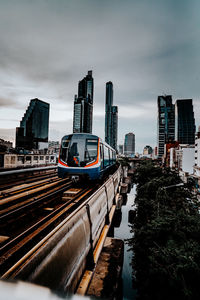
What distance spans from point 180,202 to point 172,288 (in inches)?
282

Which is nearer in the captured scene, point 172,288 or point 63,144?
point 172,288

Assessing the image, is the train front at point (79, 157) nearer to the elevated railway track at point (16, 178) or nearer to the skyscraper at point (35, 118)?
the elevated railway track at point (16, 178)

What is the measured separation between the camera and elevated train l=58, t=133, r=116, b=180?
8.92 metres

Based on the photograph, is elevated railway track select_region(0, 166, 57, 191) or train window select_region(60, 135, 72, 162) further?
elevated railway track select_region(0, 166, 57, 191)

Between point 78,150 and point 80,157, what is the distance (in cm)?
45

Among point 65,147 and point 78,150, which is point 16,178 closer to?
point 65,147

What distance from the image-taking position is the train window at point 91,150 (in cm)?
915

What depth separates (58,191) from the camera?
8469 mm

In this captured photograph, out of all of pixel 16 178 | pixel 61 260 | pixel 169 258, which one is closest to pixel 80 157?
pixel 16 178

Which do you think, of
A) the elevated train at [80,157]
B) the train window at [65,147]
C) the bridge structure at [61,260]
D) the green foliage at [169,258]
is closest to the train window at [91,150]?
the elevated train at [80,157]

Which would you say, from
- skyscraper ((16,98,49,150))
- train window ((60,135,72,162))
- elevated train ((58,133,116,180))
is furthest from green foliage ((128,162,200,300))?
skyscraper ((16,98,49,150))

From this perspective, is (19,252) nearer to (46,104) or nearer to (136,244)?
(136,244)

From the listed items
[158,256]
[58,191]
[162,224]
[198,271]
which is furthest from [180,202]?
[58,191]

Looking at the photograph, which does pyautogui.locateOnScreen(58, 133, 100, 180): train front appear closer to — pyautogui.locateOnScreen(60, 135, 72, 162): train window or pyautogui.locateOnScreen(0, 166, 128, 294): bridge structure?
pyautogui.locateOnScreen(60, 135, 72, 162): train window
